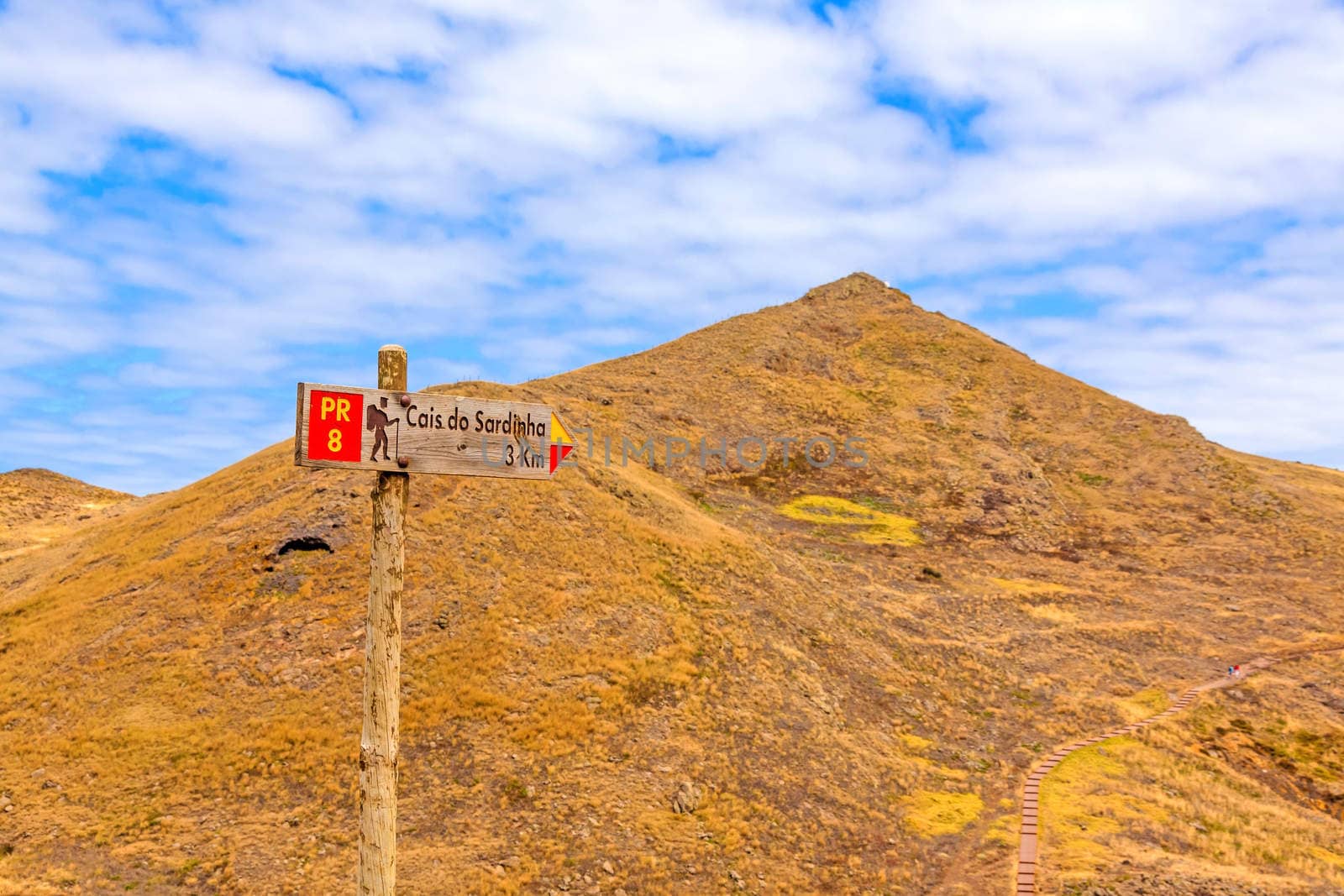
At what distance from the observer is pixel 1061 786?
23.4 meters

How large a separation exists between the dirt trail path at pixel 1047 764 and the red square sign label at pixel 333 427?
54.5ft

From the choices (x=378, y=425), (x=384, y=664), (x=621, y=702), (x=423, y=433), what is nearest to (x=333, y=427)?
(x=378, y=425)

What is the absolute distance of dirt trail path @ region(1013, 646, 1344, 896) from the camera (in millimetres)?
18125

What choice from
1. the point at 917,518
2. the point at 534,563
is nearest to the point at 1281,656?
the point at 917,518

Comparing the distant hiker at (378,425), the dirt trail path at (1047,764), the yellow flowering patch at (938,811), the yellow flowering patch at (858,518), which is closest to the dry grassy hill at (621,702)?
the yellow flowering patch at (938,811)

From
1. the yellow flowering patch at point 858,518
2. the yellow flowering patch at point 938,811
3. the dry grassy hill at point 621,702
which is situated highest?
the yellow flowering patch at point 858,518

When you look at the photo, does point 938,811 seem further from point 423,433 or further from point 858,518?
point 858,518

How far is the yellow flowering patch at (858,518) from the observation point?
48.7 meters

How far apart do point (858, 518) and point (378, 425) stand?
45491 millimetres

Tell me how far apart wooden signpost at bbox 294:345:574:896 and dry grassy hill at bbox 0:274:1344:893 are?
8.81m

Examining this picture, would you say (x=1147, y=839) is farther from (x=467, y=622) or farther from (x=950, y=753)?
(x=467, y=622)

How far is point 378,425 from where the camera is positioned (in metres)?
7.89

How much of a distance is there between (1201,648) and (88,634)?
44364 mm

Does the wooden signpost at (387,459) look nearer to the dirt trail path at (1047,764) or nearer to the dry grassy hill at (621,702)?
the dry grassy hill at (621,702)
